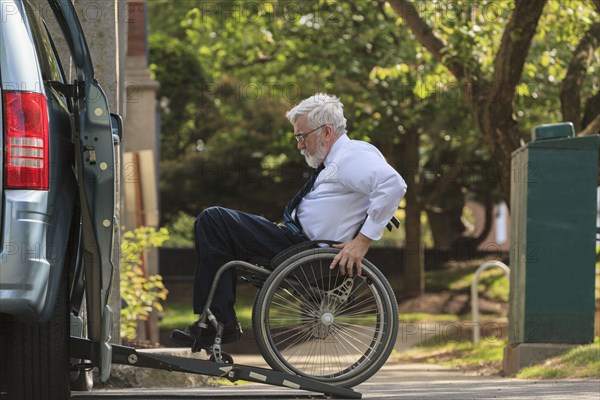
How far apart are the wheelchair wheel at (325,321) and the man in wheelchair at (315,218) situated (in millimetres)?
115

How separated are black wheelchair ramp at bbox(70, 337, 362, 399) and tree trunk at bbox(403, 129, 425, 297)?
20629mm

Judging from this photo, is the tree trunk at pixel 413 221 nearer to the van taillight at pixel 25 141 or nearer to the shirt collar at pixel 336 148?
the shirt collar at pixel 336 148

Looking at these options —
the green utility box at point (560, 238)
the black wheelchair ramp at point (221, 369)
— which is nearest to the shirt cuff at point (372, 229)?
the black wheelchair ramp at point (221, 369)

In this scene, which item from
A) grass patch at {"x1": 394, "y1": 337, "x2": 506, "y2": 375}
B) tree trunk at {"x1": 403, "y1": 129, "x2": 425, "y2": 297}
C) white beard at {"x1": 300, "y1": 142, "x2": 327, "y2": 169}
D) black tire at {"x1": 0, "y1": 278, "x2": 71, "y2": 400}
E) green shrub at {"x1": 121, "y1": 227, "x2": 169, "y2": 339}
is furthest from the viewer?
tree trunk at {"x1": 403, "y1": 129, "x2": 425, "y2": 297}

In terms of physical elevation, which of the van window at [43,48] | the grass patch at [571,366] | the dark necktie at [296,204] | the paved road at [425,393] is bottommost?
the grass patch at [571,366]

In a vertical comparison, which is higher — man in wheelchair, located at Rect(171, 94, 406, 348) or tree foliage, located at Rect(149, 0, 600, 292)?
tree foliage, located at Rect(149, 0, 600, 292)

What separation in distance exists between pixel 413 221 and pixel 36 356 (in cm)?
2233

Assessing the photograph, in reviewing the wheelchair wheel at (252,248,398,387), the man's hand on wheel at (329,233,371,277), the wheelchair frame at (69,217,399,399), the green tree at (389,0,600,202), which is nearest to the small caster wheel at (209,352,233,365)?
the wheelchair frame at (69,217,399,399)

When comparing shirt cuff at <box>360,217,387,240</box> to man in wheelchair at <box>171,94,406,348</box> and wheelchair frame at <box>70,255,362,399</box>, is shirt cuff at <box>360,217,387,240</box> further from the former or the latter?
wheelchair frame at <box>70,255,362,399</box>

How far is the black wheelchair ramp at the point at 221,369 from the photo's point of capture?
18.5 ft

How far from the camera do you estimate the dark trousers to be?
576cm

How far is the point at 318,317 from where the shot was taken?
582 cm

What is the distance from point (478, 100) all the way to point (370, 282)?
8891mm

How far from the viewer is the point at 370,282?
581 centimetres
